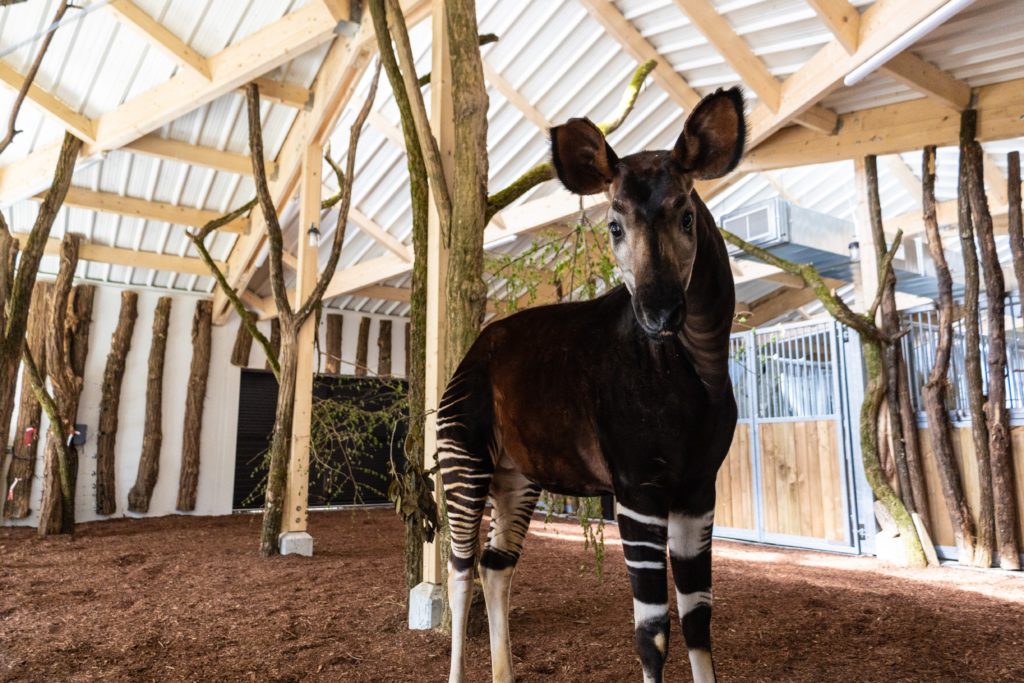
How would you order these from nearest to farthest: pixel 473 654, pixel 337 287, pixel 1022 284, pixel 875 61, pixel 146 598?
pixel 473 654
pixel 146 598
pixel 875 61
pixel 1022 284
pixel 337 287

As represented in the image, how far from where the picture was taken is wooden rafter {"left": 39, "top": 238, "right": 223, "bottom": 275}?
29.9 ft

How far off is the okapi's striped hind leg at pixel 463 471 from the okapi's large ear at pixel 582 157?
0.80 meters

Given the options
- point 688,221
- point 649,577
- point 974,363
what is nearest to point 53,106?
point 688,221

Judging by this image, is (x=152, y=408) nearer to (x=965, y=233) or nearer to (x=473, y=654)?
(x=473, y=654)

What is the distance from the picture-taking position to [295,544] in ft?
19.6

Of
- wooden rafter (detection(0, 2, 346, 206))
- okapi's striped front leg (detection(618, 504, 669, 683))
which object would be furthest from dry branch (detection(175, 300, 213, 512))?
okapi's striped front leg (detection(618, 504, 669, 683))

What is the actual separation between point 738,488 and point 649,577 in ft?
23.7

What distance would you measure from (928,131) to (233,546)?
25.9 ft

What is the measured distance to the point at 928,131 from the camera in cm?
650

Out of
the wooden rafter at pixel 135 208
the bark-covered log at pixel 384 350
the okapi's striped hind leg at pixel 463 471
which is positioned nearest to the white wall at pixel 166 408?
the bark-covered log at pixel 384 350

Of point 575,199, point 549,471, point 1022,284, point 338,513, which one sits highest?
point 575,199

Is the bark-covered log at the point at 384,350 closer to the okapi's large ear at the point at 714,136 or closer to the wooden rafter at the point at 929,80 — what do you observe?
the wooden rafter at the point at 929,80

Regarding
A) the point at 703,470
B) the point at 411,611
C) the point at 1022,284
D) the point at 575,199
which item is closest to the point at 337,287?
the point at 575,199

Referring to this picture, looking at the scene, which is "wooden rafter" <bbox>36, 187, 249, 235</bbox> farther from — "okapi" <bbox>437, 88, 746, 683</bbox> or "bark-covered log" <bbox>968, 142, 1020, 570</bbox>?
"bark-covered log" <bbox>968, 142, 1020, 570</bbox>
